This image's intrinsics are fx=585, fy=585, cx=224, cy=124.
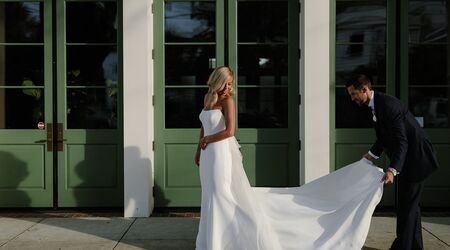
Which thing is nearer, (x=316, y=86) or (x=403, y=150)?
(x=403, y=150)

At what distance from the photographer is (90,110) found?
26.3 feet

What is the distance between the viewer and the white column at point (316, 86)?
7.57 m

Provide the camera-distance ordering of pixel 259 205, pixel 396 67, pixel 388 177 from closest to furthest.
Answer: pixel 388 177, pixel 259 205, pixel 396 67

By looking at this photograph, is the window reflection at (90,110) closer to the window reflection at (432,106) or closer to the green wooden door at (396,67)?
the green wooden door at (396,67)

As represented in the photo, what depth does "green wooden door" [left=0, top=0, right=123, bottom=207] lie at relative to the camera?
795 cm

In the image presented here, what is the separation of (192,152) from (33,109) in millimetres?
2263

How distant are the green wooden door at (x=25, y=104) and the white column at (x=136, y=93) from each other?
1151 mm

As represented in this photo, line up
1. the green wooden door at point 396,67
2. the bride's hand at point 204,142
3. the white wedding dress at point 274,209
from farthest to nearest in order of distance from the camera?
the green wooden door at point 396,67, the bride's hand at point 204,142, the white wedding dress at point 274,209

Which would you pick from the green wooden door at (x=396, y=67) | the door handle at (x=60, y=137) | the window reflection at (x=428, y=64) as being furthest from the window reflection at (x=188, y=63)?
the window reflection at (x=428, y=64)

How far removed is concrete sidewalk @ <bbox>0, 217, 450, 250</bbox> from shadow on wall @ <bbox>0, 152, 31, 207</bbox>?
1.58ft

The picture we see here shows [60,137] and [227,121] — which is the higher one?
[227,121]

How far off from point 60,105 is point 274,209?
12.0ft

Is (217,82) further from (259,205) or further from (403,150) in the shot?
(403,150)

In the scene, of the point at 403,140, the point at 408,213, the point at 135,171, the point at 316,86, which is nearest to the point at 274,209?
the point at 408,213
